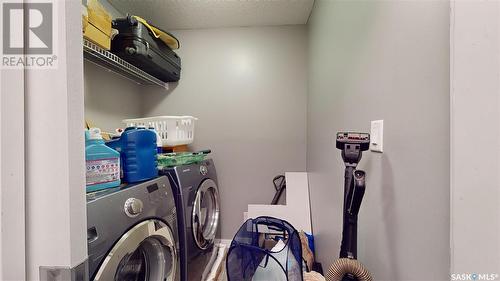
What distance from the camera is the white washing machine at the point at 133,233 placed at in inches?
26.5

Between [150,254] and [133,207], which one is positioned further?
[150,254]

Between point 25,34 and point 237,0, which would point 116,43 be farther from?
point 25,34

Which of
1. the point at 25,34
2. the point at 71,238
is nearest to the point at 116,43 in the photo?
the point at 25,34

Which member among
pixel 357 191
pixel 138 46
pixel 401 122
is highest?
pixel 138 46

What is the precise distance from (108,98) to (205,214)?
4.53 ft

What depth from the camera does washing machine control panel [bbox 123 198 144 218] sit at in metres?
0.80

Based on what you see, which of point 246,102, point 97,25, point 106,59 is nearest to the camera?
point 97,25

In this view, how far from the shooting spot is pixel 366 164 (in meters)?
0.83

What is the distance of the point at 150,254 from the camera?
1000mm

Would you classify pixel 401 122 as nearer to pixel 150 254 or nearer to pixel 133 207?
pixel 133 207

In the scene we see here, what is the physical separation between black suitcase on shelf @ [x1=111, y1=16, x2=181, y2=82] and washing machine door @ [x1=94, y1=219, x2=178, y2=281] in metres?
1.24

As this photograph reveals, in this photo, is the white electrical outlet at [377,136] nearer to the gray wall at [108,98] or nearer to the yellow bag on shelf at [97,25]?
the yellow bag on shelf at [97,25]

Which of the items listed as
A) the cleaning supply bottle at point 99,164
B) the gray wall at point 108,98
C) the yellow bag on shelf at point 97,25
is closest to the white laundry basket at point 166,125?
the gray wall at point 108,98

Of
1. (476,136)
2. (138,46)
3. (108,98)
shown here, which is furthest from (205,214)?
(476,136)
